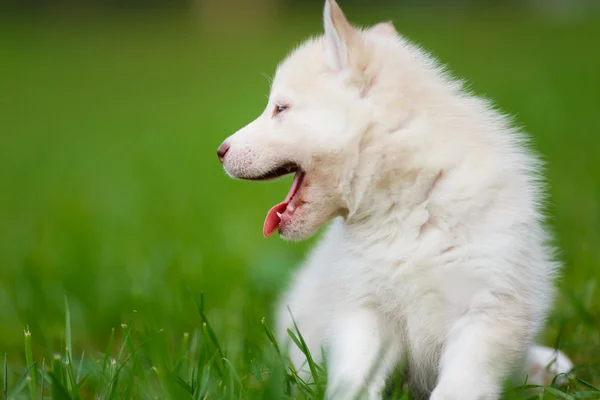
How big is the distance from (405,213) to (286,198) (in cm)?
44

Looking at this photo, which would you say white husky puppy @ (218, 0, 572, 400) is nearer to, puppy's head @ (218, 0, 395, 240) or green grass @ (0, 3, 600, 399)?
puppy's head @ (218, 0, 395, 240)

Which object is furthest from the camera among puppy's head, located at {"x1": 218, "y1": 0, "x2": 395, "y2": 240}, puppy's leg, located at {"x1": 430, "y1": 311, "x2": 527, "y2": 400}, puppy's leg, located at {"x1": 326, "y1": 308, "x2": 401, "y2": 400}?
puppy's head, located at {"x1": 218, "y1": 0, "x2": 395, "y2": 240}

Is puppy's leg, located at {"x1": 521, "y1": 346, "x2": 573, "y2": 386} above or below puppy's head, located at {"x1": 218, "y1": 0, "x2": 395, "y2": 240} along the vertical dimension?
below

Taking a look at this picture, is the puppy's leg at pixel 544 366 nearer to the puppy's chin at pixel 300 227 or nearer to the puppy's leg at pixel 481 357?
the puppy's leg at pixel 481 357

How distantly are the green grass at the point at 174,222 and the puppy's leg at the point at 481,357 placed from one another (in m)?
0.20

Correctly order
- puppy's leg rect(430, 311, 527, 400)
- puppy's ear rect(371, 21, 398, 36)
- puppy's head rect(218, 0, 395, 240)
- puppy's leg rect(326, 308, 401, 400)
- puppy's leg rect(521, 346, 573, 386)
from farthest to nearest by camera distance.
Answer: puppy's ear rect(371, 21, 398, 36) → puppy's leg rect(521, 346, 573, 386) → puppy's head rect(218, 0, 395, 240) → puppy's leg rect(326, 308, 401, 400) → puppy's leg rect(430, 311, 527, 400)

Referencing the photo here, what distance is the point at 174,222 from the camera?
5801 millimetres

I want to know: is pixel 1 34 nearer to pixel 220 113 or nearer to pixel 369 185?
pixel 220 113

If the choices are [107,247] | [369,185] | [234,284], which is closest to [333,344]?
[369,185]

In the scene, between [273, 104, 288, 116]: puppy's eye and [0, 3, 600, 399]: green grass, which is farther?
[273, 104, 288, 116]: puppy's eye

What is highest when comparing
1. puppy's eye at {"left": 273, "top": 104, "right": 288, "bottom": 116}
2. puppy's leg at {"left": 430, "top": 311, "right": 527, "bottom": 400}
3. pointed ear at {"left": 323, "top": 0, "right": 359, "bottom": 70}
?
pointed ear at {"left": 323, "top": 0, "right": 359, "bottom": 70}

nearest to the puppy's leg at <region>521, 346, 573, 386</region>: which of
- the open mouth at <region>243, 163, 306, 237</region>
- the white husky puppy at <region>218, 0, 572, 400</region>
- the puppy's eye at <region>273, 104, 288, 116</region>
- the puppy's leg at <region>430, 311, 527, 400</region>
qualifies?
the white husky puppy at <region>218, 0, 572, 400</region>

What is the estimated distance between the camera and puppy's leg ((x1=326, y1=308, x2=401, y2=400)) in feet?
7.87

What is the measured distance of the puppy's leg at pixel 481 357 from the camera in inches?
90.1
